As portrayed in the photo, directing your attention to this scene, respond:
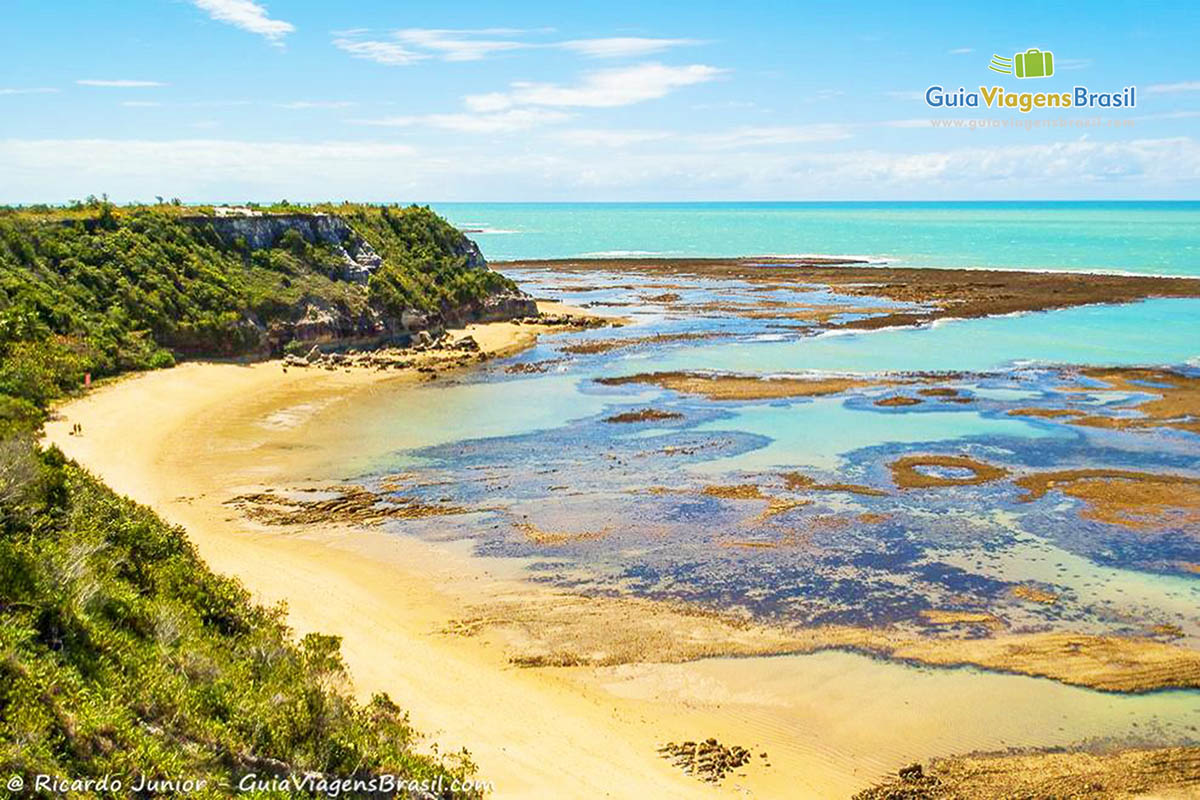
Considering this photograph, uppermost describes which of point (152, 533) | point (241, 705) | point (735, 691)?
point (152, 533)

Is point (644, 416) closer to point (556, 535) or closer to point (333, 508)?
point (556, 535)

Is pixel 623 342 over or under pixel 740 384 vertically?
over

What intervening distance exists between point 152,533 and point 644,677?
908 cm

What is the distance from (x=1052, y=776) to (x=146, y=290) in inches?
1787

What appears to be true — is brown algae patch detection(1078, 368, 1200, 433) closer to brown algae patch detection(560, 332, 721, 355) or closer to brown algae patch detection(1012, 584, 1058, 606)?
brown algae patch detection(1012, 584, 1058, 606)

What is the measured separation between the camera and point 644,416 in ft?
125

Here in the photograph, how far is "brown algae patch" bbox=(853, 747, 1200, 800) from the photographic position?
1348 centimetres

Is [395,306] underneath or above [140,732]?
above

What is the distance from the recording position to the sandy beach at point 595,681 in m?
14.4

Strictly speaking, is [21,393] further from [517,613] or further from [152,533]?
[517,613]

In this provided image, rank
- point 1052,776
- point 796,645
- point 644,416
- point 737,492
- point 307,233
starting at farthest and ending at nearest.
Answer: point 307,233
point 644,416
point 737,492
point 796,645
point 1052,776

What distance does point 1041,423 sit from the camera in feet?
120

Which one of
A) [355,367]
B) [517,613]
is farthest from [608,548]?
[355,367]

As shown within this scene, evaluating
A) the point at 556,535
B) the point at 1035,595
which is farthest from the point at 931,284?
the point at 556,535
